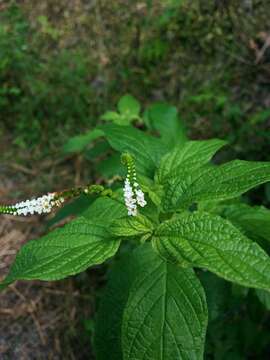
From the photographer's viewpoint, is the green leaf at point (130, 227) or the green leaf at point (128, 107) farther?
the green leaf at point (128, 107)

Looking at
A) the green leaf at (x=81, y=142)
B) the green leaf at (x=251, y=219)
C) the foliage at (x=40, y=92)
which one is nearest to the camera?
the green leaf at (x=251, y=219)

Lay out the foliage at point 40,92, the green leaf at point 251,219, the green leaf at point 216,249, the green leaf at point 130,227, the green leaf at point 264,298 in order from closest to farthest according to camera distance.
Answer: the green leaf at point 216,249
the green leaf at point 130,227
the green leaf at point 251,219
the green leaf at point 264,298
the foliage at point 40,92

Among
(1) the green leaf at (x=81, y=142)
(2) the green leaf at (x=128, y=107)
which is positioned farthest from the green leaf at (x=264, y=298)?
(2) the green leaf at (x=128, y=107)

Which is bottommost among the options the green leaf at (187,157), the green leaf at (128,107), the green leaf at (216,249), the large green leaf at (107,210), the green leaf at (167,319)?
the green leaf at (167,319)

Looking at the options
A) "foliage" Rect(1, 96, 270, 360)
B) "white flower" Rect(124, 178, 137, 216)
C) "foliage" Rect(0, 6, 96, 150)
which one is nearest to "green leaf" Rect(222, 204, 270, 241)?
"foliage" Rect(1, 96, 270, 360)

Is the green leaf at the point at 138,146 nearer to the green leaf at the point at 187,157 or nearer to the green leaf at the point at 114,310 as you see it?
the green leaf at the point at 187,157

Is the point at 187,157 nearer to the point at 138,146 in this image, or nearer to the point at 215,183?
the point at 138,146

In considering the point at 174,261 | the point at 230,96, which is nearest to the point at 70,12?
the point at 230,96

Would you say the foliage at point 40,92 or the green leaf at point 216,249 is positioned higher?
the foliage at point 40,92

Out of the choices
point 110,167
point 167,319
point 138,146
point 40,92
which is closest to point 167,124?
point 110,167
